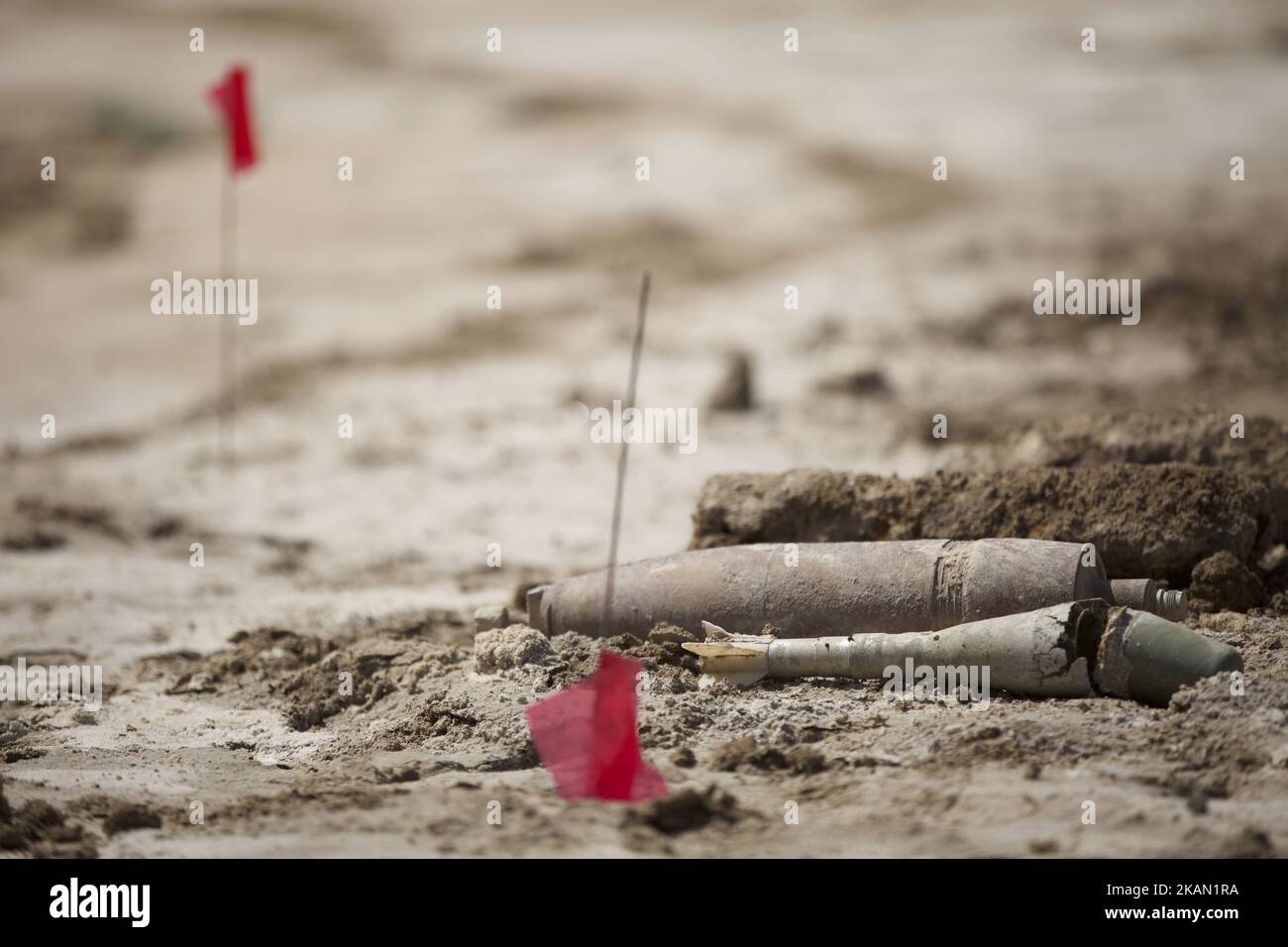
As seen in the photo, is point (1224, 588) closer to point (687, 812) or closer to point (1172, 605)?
point (1172, 605)

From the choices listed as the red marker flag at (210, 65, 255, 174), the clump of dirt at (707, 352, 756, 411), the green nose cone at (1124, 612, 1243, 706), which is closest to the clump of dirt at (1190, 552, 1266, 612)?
the green nose cone at (1124, 612, 1243, 706)

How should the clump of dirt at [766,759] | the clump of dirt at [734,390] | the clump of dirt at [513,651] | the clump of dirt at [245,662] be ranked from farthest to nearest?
the clump of dirt at [734,390]
the clump of dirt at [245,662]
the clump of dirt at [513,651]
the clump of dirt at [766,759]

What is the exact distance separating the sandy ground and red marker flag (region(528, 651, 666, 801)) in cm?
12

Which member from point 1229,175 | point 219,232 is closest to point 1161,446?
point 1229,175

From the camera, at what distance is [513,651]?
287 inches

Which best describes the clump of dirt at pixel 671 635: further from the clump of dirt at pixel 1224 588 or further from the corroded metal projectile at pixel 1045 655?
the clump of dirt at pixel 1224 588

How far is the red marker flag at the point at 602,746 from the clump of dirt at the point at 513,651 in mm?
707

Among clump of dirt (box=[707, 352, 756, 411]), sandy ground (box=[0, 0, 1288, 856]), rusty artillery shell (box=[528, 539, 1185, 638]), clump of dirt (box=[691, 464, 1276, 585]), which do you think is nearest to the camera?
sandy ground (box=[0, 0, 1288, 856])

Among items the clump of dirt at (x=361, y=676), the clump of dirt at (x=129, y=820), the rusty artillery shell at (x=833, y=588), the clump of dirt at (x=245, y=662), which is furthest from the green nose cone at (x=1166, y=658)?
the clump of dirt at (x=245, y=662)

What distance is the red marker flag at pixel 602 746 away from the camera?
5.86 metres

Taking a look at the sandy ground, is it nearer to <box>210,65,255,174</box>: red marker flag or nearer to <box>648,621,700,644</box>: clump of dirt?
<box>648,621,700,644</box>: clump of dirt

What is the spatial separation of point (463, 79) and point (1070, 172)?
10.8m

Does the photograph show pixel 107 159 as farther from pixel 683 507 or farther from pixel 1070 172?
pixel 683 507

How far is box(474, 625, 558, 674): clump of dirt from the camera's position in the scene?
7.29m
